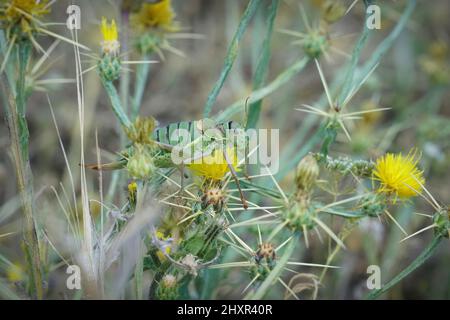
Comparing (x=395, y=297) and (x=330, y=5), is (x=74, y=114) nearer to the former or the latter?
(x=330, y=5)

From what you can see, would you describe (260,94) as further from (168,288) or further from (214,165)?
(168,288)

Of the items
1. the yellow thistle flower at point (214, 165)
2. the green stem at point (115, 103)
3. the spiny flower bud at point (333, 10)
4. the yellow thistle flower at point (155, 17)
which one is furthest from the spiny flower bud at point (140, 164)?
the spiny flower bud at point (333, 10)

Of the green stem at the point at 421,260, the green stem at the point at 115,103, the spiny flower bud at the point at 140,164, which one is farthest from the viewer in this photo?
the green stem at the point at 115,103

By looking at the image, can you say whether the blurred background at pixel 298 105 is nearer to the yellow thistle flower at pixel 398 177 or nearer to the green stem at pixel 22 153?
the green stem at pixel 22 153

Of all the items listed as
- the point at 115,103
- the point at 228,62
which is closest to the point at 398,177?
the point at 228,62

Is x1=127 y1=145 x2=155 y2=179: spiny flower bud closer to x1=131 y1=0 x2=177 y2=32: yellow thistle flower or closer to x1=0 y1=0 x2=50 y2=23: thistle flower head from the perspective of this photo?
x1=0 y1=0 x2=50 y2=23: thistle flower head

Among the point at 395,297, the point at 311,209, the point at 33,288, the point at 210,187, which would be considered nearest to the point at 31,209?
the point at 33,288

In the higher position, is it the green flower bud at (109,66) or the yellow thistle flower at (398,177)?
the green flower bud at (109,66)
